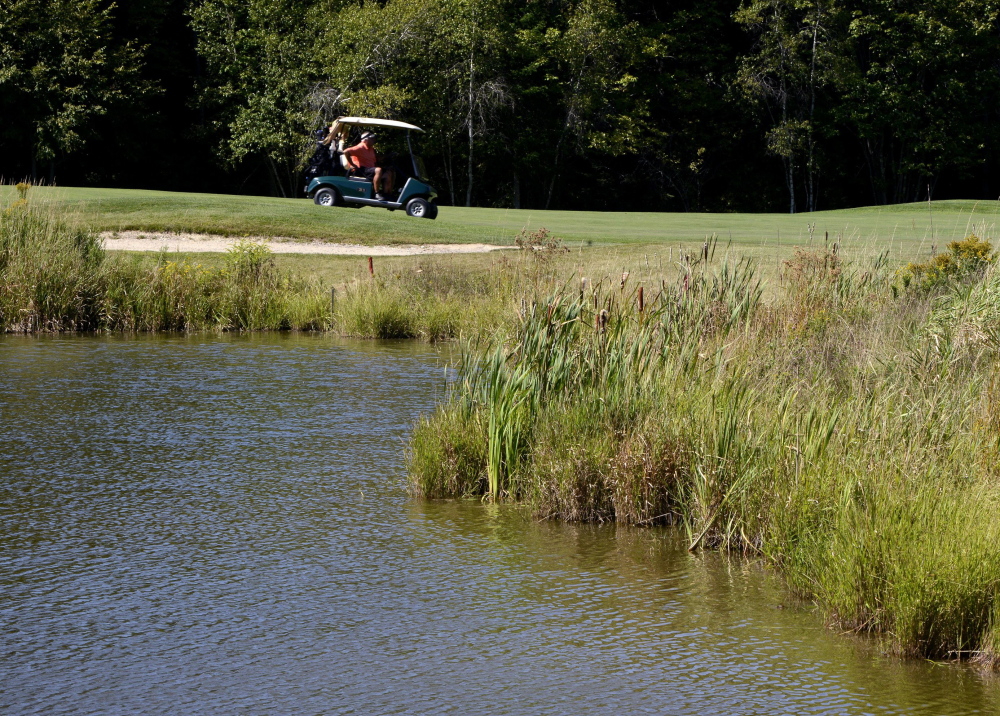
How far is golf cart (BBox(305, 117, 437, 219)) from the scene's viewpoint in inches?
914

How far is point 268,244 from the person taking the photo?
1833 cm

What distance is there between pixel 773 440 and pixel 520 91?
31.8 meters

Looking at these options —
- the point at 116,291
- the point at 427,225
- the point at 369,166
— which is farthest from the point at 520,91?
the point at 116,291

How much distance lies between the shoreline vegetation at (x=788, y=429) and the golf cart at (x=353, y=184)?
13.4 meters

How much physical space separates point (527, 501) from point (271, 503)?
1393mm

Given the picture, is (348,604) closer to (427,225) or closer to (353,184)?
(427,225)

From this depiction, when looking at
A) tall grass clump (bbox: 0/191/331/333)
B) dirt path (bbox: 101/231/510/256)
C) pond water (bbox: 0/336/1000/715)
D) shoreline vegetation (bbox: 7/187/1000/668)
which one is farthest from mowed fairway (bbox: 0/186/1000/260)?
pond water (bbox: 0/336/1000/715)

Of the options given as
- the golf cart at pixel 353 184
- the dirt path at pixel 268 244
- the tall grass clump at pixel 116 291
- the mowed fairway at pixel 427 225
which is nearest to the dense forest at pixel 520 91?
the golf cart at pixel 353 184

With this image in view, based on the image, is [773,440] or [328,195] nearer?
[773,440]

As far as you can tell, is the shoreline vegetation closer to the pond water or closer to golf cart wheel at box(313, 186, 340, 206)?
the pond water

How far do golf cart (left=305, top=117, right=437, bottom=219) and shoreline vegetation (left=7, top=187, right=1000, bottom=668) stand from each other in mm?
13425

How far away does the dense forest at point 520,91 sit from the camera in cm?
3525

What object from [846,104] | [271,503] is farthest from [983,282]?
[846,104]

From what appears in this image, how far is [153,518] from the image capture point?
6410mm
